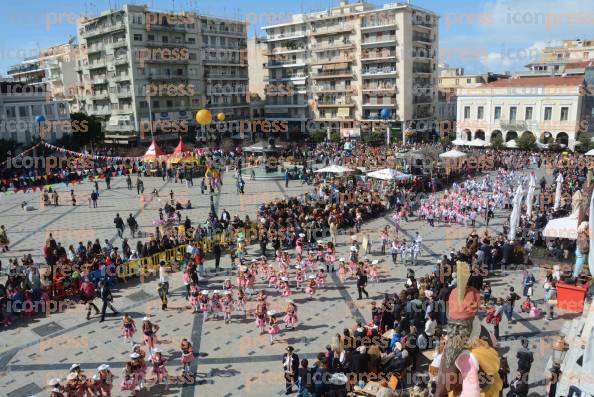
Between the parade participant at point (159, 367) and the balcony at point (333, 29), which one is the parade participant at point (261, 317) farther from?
the balcony at point (333, 29)

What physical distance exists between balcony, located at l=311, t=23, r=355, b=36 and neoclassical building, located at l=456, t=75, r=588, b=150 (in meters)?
A: 17.7

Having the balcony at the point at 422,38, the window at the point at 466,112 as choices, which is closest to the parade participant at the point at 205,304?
the window at the point at 466,112

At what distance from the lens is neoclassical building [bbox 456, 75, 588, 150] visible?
48.7 metres

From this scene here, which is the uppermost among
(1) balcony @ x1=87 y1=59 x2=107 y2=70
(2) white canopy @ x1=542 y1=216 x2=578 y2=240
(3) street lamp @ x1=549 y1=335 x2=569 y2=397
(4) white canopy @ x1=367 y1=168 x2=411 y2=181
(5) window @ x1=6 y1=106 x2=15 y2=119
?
(1) balcony @ x1=87 y1=59 x2=107 y2=70

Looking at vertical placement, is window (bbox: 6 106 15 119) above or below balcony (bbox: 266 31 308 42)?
below

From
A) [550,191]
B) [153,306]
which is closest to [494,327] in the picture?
[153,306]

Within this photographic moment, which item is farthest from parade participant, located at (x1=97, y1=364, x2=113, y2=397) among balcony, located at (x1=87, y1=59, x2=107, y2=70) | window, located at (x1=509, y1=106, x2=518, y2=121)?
balcony, located at (x1=87, y1=59, x2=107, y2=70)

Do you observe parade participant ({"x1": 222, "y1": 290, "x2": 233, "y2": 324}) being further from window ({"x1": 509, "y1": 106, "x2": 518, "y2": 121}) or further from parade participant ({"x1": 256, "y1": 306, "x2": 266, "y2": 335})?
window ({"x1": 509, "y1": 106, "x2": 518, "y2": 121})

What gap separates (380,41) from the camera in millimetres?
62094

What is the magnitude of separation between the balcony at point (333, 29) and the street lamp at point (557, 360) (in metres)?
59.0

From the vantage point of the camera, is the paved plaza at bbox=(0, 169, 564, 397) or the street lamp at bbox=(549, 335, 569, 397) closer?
the street lamp at bbox=(549, 335, 569, 397)

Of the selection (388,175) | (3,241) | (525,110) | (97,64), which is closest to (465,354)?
(3,241)

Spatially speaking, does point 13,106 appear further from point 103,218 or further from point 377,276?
Result: point 377,276

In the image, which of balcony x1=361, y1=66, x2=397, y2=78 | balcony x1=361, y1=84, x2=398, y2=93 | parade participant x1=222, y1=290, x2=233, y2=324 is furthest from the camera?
balcony x1=361, y1=84, x2=398, y2=93
